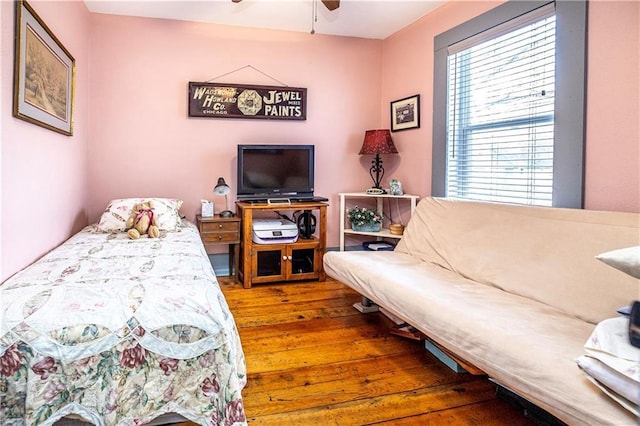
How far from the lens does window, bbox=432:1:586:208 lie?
221 cm

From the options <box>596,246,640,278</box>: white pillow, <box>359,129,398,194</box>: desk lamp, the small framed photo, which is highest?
the small framed photo

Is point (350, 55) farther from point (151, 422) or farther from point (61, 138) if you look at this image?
point (151, 422)

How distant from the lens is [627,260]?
127 centimetres

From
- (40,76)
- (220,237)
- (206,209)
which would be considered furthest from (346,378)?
(40,76)

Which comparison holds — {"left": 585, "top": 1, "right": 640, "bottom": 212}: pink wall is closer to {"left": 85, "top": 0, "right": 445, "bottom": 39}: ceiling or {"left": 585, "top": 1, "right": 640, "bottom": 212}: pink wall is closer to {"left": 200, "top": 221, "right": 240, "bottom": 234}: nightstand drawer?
{"left": 85, "top": 0, "right": 445, "bottom": 39}: ceiling

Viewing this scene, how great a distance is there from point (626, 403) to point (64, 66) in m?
3.34

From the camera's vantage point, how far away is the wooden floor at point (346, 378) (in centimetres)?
166

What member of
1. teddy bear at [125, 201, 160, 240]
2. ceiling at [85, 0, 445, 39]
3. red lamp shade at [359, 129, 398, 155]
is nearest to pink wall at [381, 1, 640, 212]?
ceiling at [85, 0, 445, 39]

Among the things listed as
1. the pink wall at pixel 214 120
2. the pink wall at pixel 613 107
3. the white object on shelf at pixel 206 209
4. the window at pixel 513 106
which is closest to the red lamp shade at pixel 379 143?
the pink wall at pixel 214 120

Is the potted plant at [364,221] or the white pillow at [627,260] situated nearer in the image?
the white pillow at [627,260]

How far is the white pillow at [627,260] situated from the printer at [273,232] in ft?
8.36

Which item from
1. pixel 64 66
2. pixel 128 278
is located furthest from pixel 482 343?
pixel 64 66

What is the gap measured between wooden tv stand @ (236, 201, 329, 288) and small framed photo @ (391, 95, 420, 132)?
43.6 inches

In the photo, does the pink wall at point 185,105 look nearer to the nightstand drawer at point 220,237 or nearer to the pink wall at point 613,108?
the nightstand drawer at point 220,237
